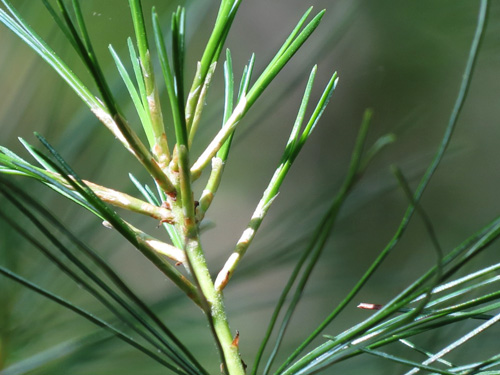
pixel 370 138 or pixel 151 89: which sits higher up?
pixel 370 138

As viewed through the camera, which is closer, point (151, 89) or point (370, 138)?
point (151, 89)

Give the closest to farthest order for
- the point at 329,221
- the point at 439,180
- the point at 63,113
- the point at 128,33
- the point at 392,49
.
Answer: the point at 329,221 < the point at 128,33 < the point at 63,113 < the point at 392,49 < the point at 439,180

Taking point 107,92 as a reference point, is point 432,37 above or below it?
above

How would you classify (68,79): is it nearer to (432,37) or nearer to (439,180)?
(432,37)

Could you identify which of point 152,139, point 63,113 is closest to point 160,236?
point 63,113

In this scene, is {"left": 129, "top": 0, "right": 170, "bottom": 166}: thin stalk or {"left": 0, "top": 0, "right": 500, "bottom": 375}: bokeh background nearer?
{"left": 129, "top": 0, "right": 170, "bottom": 166}: thin stalk

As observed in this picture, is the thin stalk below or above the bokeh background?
below

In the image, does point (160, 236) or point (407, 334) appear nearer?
point (407, 334)

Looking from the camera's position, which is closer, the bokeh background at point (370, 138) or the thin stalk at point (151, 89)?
the thin stalk at point (151, 89)

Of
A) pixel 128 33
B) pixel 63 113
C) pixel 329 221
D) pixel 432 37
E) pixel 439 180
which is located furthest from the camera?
pixel 439 180

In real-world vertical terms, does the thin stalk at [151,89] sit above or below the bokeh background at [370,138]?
below

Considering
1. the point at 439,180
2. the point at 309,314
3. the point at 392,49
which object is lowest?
the point at 309,314
